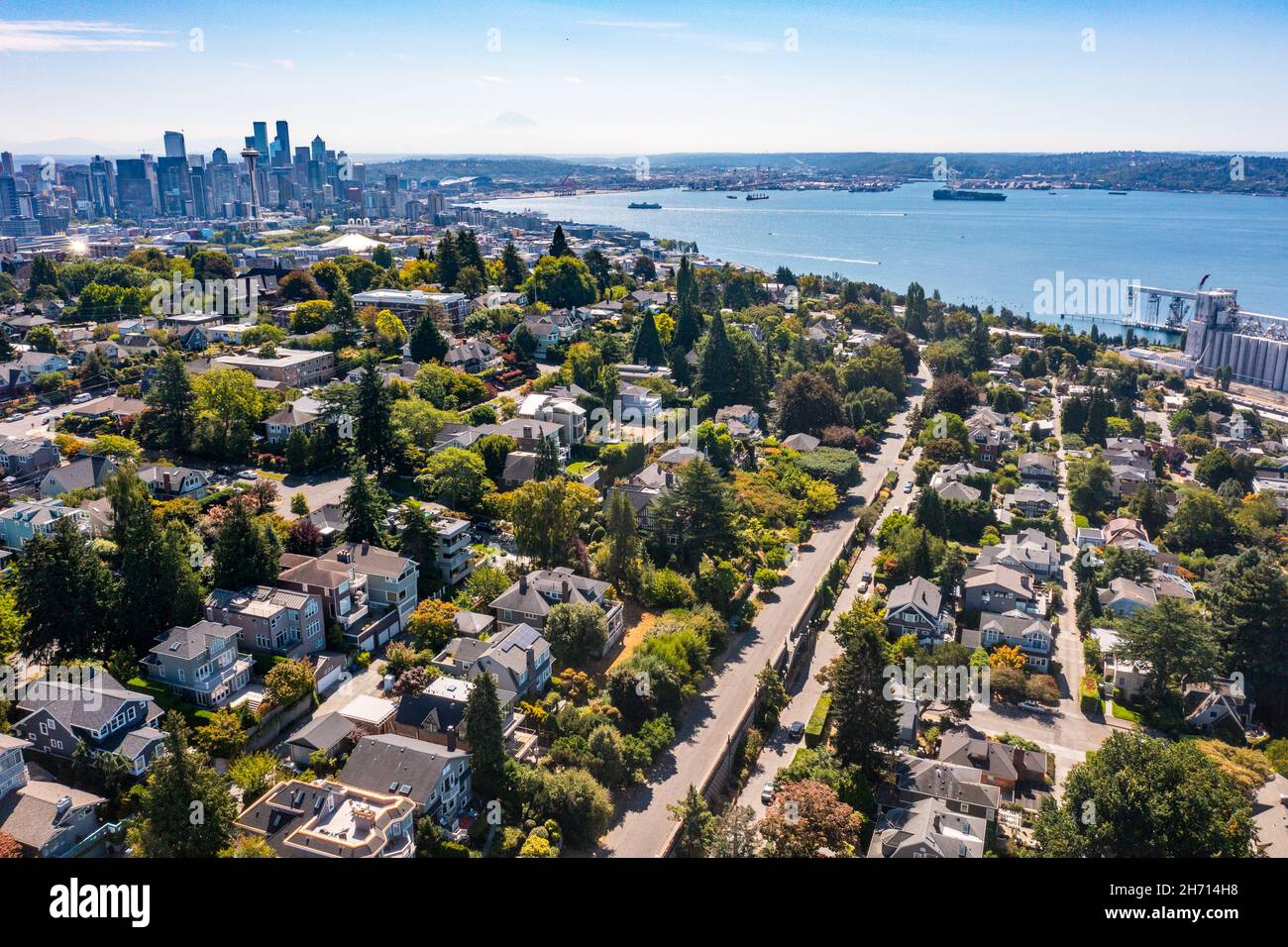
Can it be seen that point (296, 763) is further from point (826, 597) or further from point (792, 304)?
point (792, 304)

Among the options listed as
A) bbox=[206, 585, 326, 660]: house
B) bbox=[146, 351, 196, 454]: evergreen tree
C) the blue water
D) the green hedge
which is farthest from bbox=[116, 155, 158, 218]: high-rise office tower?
the green hedge

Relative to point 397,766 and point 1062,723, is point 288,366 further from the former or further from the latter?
point 1062,723

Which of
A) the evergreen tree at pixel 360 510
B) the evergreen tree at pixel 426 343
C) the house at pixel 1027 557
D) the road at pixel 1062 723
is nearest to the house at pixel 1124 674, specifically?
the road at pixel 1062 723

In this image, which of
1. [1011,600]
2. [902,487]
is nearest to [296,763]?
[1011,600]

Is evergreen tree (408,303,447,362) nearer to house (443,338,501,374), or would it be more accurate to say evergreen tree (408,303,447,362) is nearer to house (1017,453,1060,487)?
house (443,338,501,374)

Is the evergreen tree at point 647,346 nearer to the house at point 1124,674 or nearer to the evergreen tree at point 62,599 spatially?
the house at point 1124,674
